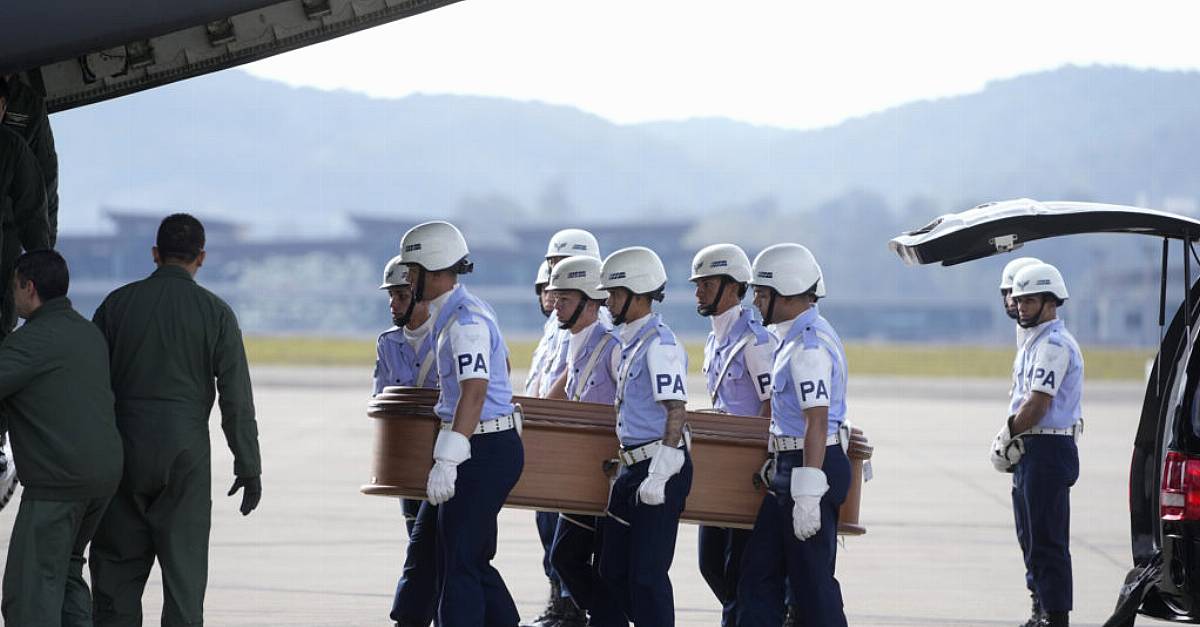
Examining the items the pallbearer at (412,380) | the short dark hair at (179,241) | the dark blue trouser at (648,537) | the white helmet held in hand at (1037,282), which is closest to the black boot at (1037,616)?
the white helmet held in hand at (1037,282)

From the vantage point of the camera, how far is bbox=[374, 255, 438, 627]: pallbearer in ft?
24.5

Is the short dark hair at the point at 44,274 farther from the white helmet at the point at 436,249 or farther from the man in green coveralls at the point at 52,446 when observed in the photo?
the white helmet at the point at 436,249

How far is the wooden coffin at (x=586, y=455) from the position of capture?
7.26m

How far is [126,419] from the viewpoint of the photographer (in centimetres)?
652

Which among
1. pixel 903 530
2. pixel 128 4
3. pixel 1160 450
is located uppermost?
pixel 128 4

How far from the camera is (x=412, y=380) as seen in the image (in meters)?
8.55

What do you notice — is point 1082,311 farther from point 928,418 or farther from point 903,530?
point 903,530

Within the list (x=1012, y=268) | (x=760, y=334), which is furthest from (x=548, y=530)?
(x=1012, y=268)

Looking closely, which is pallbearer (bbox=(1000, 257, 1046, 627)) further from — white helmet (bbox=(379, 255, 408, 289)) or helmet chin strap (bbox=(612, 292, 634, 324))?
white helmet (bbox=(379, 255, 408, 289))

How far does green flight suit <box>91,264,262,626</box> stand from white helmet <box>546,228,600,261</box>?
3334 millimetres

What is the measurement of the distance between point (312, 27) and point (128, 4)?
1.33m

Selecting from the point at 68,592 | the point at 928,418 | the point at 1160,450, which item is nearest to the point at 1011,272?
the point at 1160,450

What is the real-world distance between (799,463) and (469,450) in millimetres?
1447

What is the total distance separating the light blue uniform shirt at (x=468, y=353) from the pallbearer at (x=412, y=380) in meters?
0.61
